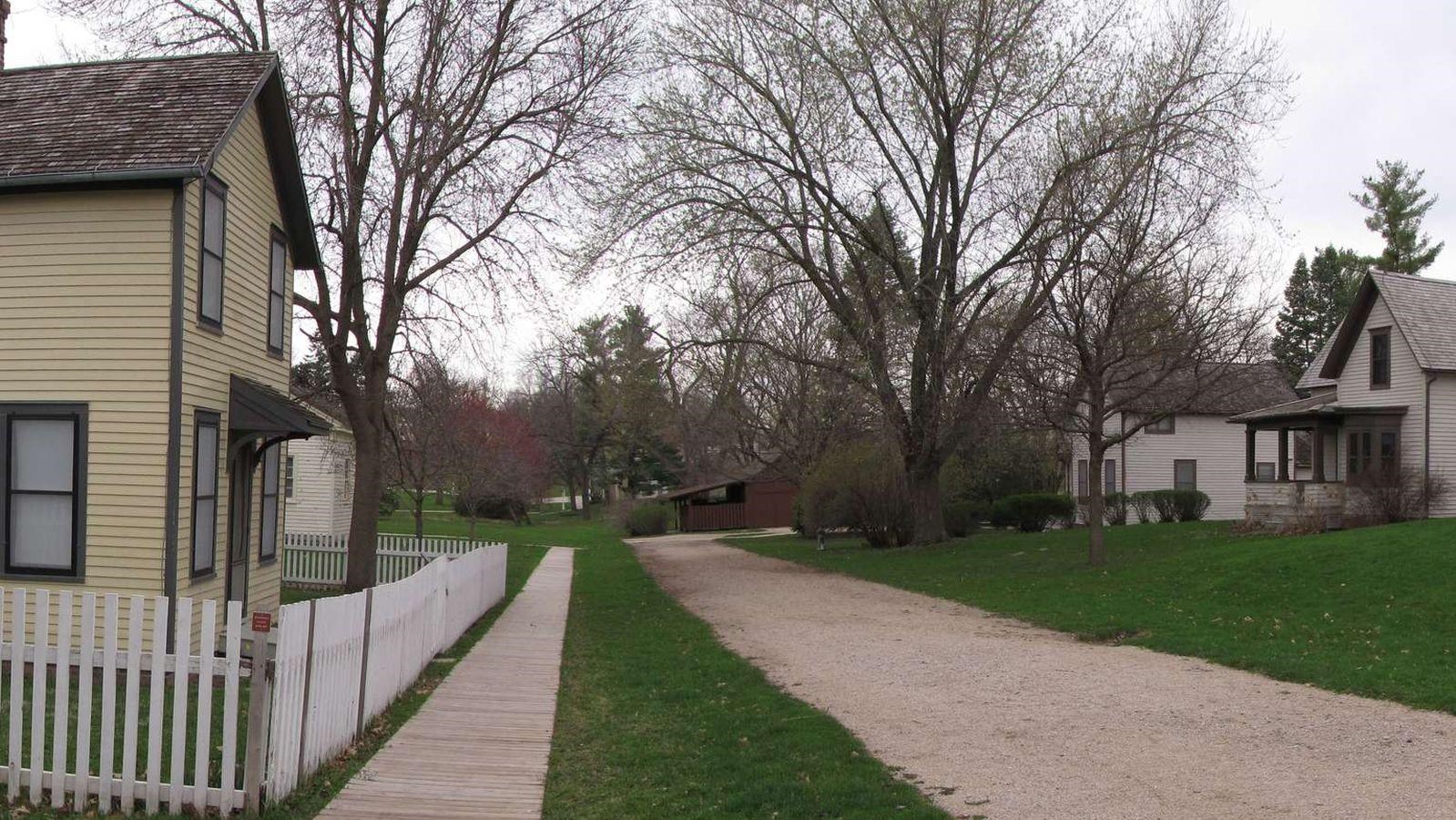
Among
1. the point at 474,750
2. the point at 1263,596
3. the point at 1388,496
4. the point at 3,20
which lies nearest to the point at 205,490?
the point at 474,750

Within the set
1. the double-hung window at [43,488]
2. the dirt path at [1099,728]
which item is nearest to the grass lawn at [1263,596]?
the dirt path at [1099,728]

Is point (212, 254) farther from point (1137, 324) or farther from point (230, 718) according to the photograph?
point (1137, 324)

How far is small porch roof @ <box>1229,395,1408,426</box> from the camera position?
97.3 feet

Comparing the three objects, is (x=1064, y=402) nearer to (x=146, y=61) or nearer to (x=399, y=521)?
(x=146, y=61)

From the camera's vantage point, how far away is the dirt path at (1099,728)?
7.39 meters

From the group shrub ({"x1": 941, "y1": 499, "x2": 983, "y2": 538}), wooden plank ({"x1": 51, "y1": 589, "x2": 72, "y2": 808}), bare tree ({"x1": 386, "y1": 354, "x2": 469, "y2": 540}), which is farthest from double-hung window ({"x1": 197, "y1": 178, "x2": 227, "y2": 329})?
shrub ({"x1": 941, "y1": 499, "x2": 983, "y2": 538})

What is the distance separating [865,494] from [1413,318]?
1466 centimetres

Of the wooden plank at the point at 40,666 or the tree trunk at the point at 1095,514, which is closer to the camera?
the wooden plank at the point at 40,666

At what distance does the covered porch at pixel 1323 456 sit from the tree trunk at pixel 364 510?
20425 millimetres

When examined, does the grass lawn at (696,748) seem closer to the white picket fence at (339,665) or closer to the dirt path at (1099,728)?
the dirt path at (1099,728)

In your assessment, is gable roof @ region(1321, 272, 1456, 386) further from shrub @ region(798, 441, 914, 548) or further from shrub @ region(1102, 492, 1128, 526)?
shrub @ region(798, 441, 914, 548)

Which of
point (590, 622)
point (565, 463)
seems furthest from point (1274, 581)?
point (565, 463)

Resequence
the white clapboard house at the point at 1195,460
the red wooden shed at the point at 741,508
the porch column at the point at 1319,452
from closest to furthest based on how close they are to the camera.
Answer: the porch column at the point at 1319,452 < the white clapboard house at the point at 1195,460 < the red wooden shed at the point at 741,508

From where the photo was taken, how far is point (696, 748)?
9.38 metres
